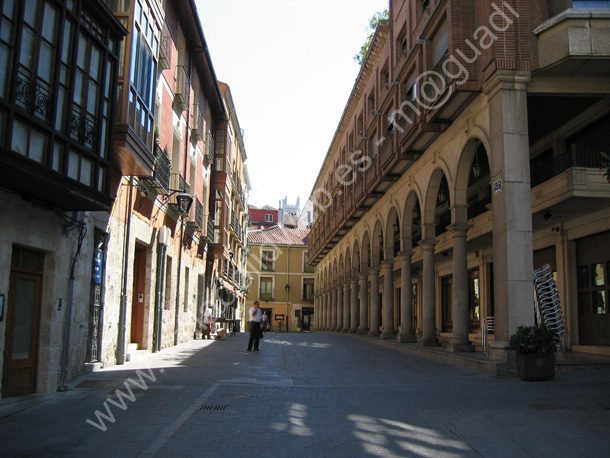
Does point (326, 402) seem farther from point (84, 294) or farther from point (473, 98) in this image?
point (473, 98)

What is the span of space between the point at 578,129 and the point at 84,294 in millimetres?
14010

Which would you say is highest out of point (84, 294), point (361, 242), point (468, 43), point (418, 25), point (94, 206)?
point (418, 25)

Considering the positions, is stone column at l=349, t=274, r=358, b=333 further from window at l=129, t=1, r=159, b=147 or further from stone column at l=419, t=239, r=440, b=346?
window at l=129, t=1, r=159, b=147

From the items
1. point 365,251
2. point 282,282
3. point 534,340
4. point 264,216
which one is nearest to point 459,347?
point 534,340

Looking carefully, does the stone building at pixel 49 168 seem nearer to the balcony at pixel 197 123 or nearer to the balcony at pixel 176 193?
the balcony at pixel 176 193

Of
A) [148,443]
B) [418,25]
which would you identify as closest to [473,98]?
[418,25]

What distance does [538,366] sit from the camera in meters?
11.2

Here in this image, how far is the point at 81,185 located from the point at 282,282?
63.4 m

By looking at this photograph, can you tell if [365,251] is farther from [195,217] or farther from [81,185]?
[81,185]

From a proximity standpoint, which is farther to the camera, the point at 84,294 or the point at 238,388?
the point at 84,294

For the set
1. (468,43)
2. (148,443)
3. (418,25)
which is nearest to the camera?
(148,443)

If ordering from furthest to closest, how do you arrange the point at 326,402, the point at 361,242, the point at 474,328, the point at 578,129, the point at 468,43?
1. the point at 361,242
2. the point at 474,328
3. the point at 578,129
4. the point at 468,43
5. the point at 326,402

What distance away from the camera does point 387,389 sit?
1032cm

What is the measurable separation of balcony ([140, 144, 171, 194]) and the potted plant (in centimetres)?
960
